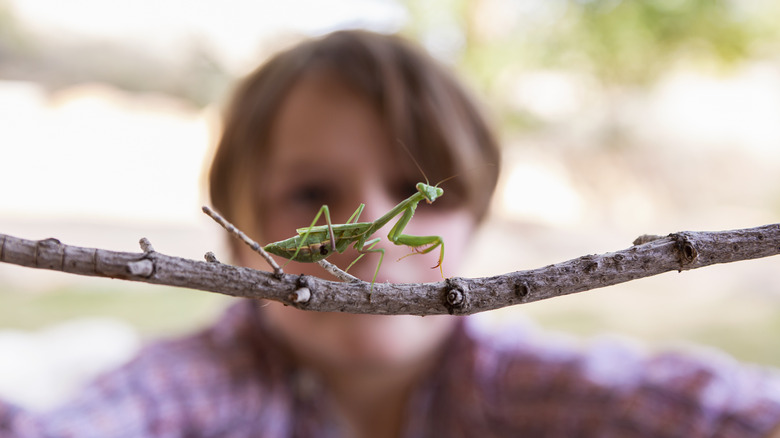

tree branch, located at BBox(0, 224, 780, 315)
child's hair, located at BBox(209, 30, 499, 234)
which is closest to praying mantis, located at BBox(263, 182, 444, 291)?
tree branch, located at BBox(0, 224, 780, 315)

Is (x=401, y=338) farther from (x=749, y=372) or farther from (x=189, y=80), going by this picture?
(x=189, y=80)

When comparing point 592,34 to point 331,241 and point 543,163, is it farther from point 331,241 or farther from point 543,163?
point 331,241

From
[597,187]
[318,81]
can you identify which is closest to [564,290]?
[318,81]

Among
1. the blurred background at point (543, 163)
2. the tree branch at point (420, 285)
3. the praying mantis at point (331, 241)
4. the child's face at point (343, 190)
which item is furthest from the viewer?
the blurred background at point (543, 163)

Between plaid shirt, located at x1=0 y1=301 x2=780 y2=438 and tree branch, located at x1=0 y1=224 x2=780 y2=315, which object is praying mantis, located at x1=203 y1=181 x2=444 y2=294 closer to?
tree branch, located at x1=0 y1=224 x2=780 y2=315

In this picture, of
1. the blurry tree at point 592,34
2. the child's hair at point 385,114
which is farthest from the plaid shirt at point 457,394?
the blurry tree at point 592,34

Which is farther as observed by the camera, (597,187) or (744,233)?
(597,187)

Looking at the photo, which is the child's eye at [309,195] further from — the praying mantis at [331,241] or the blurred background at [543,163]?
the blurred background at [543,163]
